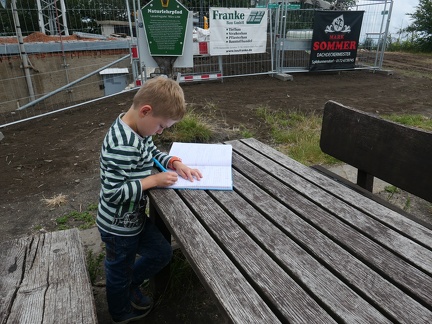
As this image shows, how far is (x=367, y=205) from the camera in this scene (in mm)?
1633

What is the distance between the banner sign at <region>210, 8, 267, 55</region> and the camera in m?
8.18

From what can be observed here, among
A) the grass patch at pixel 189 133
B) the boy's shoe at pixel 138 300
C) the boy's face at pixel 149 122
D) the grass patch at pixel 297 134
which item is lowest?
the boy's shoe at pixel 138 300

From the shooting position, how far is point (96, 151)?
446cm

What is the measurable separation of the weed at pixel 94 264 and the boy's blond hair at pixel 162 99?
4.10ft

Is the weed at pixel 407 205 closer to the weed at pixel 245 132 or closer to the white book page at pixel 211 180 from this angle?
the white book page at pixel 211 180

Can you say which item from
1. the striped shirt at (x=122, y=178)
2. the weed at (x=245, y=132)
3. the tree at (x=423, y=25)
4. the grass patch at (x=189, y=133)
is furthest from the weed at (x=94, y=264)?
the tree at (x=423, y=25)

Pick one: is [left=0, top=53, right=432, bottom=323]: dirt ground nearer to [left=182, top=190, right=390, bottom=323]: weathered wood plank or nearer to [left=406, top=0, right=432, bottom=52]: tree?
[left=182, top=190, right=390, bottom=323]: weathered wood plank

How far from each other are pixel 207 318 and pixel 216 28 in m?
7.30

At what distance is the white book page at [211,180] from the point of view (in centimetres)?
180

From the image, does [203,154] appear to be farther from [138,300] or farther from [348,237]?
[348,237]

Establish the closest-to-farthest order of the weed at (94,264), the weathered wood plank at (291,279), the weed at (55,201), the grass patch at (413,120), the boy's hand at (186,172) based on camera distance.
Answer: the weathered wood plank at (291,279) < the boy's hand at (186,172) < the weed at (94,264) < the weed at (55,201) < the grass patch at (413,120)

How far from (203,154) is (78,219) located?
1470mm

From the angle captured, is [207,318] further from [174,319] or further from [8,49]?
[8,49]

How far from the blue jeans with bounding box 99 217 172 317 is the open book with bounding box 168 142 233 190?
1.22 ft
